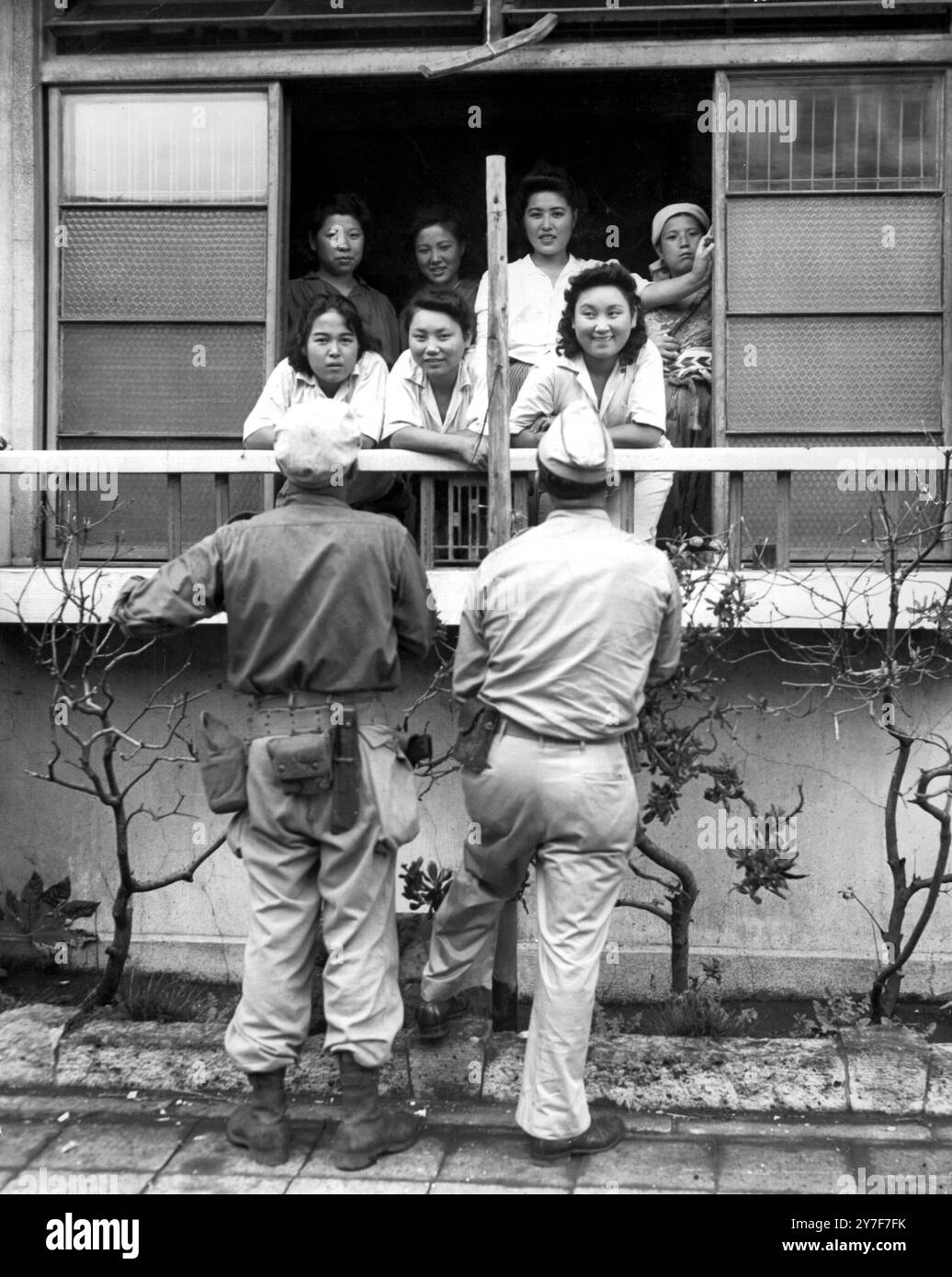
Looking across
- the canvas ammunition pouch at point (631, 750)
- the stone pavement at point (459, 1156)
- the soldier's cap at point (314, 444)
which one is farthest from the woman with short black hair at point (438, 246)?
the stone pavement at point (459, 1156)

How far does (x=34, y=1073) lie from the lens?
485 centimetres

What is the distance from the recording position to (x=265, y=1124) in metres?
4.24

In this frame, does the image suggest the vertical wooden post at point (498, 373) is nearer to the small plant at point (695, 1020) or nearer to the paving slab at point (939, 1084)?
the small plant at point (695, 1020)

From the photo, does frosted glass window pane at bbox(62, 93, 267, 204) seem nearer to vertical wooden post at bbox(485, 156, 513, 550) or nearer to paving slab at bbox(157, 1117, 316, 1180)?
vertical wooden post at bbox(485, 156, 513, 550)

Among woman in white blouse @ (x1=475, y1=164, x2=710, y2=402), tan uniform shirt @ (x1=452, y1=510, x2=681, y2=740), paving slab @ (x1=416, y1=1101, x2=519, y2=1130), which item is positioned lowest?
paving slab @ (x1=416, y1=1101, x2=519, y2=1130)

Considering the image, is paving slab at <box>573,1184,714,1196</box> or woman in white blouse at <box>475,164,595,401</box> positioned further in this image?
woman in white blouse at <box>475,164,595,401</box>

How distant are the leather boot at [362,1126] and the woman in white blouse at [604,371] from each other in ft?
8.20

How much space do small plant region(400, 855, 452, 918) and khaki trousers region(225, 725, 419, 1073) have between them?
886 mm

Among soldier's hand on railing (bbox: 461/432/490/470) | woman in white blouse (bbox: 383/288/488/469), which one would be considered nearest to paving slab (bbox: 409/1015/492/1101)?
soldier's hand on railing (bbox: 461/432/490/470)

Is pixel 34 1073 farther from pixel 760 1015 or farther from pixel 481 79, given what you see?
→ pixel 481 79

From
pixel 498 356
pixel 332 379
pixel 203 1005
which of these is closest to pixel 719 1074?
pixel 203 1005

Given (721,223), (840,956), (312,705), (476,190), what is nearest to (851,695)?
(840,956)

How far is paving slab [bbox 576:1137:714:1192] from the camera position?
4086mm
